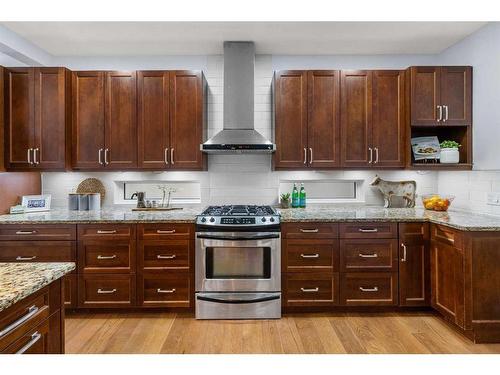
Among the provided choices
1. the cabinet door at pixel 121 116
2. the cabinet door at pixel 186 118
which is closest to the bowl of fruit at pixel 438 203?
the cabinet door at pixel 186 118

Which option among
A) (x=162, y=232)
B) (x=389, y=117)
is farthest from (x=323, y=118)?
(x=162, y=232)

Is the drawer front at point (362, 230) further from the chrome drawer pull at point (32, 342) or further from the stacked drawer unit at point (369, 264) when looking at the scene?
the chrome drawer pull at point (32, 342)

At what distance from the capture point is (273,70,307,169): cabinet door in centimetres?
348

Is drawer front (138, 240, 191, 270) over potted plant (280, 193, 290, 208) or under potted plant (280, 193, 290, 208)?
under

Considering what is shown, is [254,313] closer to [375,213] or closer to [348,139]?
[375,213]

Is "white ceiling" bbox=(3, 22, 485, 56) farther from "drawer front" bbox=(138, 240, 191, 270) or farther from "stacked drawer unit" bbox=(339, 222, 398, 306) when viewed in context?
"drawer front" bbox=(138, 240, 191, 270)

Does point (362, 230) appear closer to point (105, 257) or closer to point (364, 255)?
point (364, 255)

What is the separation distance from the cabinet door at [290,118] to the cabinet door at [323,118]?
2.3 inches

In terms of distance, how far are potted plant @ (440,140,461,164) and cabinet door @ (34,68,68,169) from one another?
3576 millimetres

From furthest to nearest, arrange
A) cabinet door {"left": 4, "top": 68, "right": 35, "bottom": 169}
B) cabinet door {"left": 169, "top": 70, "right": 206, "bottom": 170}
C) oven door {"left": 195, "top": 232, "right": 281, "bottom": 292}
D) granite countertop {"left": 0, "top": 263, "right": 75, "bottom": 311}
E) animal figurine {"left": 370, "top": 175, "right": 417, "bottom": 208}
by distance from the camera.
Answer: animal figurine {"left": 370, "top": 175, "right": 417, "bottom": 208} < cabinet door {"left": 169, "top": 70, "right": 206, "bottom": 170} < cabinet door {"left": 4, "top": 68, "right": 35, "bottom": 169} < oven door {"left": 195, "top": 232, "right": 281, "bottom": 292} < granite countertop {"left": 0, "top": 263, "right": 75, "bottom": 311}

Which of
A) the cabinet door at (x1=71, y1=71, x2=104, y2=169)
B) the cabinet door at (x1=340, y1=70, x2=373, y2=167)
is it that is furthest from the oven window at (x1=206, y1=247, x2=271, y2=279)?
the cabinet door at (x1=71, y1=71, x2=104, y2=169)

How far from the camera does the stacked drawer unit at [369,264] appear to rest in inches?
123
